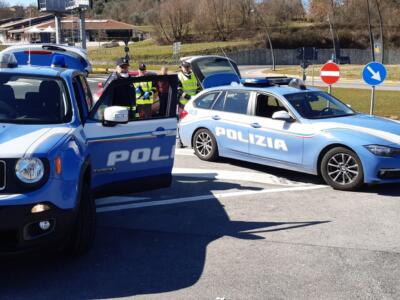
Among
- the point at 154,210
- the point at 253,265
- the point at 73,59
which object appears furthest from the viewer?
the point at 73,59

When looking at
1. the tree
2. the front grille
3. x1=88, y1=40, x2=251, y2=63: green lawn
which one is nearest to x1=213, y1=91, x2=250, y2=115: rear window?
the front grille

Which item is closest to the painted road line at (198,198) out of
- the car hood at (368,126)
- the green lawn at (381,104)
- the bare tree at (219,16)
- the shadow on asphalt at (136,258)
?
the shadow on asphalt at (136,258)

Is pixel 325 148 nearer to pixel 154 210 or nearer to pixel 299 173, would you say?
pixel 299 173

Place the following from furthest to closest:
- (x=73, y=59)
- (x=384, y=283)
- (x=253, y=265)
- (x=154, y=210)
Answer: (x=73, y=59), (x=154, y=210), (x=253, y=265), (x=384, y=283)

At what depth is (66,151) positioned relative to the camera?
4730 millimetres

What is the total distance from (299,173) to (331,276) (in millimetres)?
4535

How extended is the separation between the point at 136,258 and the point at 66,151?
1.22 meters

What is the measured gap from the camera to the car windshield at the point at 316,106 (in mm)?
8617

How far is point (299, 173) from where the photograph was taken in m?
9.23

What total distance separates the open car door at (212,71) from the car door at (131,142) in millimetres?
6285

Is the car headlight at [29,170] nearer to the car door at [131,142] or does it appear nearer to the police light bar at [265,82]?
the car door at [131,142]

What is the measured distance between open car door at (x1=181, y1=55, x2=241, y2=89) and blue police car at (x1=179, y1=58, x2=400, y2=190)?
2.53m

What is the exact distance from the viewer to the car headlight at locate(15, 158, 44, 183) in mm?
4285

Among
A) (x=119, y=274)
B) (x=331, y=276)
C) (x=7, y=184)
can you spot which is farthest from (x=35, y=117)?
(x=331, y=276)
